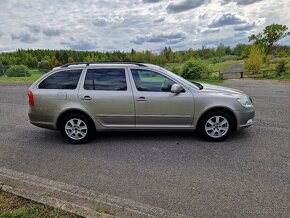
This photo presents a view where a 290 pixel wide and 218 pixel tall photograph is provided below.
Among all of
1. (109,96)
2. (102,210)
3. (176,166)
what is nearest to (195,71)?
(109,96)

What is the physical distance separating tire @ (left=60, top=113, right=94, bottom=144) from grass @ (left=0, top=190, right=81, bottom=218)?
2.16 meters

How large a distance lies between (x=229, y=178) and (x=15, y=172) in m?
3.37

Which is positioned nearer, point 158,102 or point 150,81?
point 158,102

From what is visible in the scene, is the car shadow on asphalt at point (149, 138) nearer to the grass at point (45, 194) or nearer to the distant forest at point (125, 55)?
the grass at point (45, 194)

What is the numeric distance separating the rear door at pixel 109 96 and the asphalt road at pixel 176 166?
0.53 meters

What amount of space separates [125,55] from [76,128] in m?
57.0

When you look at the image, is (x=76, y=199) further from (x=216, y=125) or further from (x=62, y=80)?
(x=216, y=125)

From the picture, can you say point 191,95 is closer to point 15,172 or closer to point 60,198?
point 60,198

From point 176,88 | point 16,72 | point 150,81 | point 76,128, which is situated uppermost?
point 16,72

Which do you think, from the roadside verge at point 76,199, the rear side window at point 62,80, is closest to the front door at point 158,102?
the rear side window at point 62,80

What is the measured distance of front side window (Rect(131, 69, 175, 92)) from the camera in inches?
195

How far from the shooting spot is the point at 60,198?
3146mm

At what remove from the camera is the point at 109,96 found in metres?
4.96

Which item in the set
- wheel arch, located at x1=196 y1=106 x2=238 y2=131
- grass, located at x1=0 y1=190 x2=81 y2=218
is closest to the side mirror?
wheel arch, located at x1=196 y1=106 x2=238 y2=131
